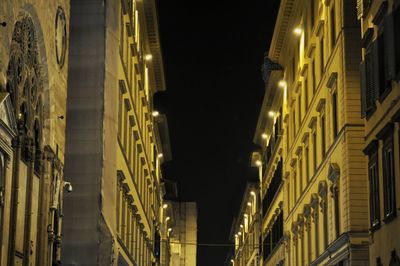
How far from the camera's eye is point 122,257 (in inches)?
Answer: 1896

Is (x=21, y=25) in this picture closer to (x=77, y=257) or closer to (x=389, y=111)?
(x=389, y=111)

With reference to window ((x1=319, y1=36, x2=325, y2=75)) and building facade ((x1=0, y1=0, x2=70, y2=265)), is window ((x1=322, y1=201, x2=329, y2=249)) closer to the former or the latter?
window ((x1=319, y1=36, x2=325, y2=75))

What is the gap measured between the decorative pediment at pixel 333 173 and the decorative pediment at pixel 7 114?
63.6ft

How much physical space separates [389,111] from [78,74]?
1603 cm

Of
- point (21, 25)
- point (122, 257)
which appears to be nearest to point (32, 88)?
point (21, 25)

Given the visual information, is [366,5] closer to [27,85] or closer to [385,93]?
[385,93]

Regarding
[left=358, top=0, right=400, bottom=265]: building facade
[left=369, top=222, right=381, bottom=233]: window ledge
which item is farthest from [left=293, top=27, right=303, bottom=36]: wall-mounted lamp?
[left=369, top=222, right=381, bottom=233]: window ledge

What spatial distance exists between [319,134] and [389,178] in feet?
58.4

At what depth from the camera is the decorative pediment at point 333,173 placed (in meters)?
39.1

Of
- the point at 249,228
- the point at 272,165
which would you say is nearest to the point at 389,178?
the point at 272,165

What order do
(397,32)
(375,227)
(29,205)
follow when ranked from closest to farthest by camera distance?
(29,205)
(397,32)
(375,227)

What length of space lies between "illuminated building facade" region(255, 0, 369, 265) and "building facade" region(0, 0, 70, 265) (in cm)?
1257

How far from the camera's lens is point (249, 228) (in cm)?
10838

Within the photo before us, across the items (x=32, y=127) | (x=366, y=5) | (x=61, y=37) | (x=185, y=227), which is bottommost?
(x=32, y=127)
